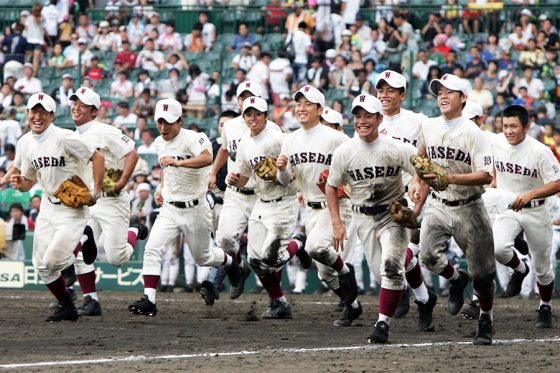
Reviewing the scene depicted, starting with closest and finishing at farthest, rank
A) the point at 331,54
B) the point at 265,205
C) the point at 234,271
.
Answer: the point at 265,205, the point at 234,271, the point at 331,54

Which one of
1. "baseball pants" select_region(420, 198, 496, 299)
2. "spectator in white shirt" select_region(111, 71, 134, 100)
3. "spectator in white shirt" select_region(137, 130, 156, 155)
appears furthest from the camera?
"spectator in white shirt" select_region(111, 71, 134, 100)

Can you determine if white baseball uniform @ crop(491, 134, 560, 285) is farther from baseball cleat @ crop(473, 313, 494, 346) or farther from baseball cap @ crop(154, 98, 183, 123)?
baseball cap @ crop(154, 98, 183, 123)

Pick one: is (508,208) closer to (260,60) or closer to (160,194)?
(160,194)

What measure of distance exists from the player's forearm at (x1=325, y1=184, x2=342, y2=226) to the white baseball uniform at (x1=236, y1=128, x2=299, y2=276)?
2.60 m

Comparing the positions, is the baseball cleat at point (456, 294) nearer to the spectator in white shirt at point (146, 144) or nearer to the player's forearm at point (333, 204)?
the player's forearm at point (333, 204)

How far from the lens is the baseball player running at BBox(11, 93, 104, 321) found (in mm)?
12445

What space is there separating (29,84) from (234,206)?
1169 cm

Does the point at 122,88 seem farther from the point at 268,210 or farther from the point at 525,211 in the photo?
the point at 525,211

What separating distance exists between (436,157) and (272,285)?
3495mm

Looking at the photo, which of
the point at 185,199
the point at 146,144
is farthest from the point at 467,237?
the point at 146,144

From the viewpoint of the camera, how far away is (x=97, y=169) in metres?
12.5

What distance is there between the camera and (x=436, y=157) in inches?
441

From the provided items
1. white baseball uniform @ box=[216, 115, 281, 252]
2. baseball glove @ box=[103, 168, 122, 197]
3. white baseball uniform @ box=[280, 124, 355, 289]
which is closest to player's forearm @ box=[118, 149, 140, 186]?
baseball glove @ box=[103, 168, 122, 197]

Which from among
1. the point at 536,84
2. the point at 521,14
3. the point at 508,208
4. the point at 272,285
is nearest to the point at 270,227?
the point at 272,285
